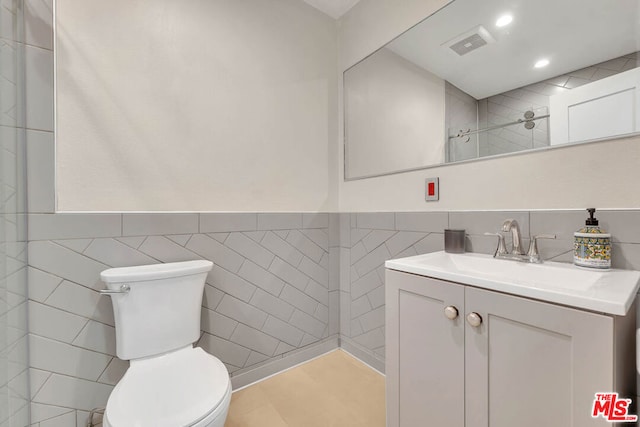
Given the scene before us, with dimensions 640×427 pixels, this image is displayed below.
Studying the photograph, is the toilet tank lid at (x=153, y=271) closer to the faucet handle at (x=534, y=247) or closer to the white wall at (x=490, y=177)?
the white wall at (x=490, y=177)

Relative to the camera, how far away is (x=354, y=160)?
1977mm

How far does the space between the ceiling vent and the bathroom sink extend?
3.43 ft

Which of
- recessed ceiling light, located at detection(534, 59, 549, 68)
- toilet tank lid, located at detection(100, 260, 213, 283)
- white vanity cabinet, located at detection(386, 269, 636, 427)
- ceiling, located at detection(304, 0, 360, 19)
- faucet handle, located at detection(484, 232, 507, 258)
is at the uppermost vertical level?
ceiling, located at detection(304, 0, 360, 19)

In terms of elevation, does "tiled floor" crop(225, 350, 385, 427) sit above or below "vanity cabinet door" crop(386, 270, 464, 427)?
below

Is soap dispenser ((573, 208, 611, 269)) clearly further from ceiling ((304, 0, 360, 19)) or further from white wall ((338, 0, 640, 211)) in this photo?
ceiling ((304, 0, 360, 19))

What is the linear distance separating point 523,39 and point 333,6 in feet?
4.36

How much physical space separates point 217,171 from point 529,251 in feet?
5.09

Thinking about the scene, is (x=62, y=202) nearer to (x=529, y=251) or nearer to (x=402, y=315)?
(x=402, y=315)

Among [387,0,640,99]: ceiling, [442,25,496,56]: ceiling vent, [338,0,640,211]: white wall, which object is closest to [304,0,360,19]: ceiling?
[338,0,640,211]: white wall

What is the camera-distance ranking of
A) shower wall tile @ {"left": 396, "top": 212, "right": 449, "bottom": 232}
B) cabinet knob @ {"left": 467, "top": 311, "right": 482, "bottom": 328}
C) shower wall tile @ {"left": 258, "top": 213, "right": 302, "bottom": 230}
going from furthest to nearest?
shower wall tile @ {"left": 258, "top": 213, "right": 302, "bottom": 230}
shower wall tile @ {"left": 396, "top": 212, "right": 449, "bottom": 232}
cabinet knob @ {"left": 467, "top": 311, "right": 482, "bottom": 328}

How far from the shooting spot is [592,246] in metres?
0.91

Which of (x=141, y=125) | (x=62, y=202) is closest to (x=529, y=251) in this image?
(x=141, y=125)

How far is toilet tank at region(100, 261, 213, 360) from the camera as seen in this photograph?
1.12 m

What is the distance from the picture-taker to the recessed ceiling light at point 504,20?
3.97 ft
